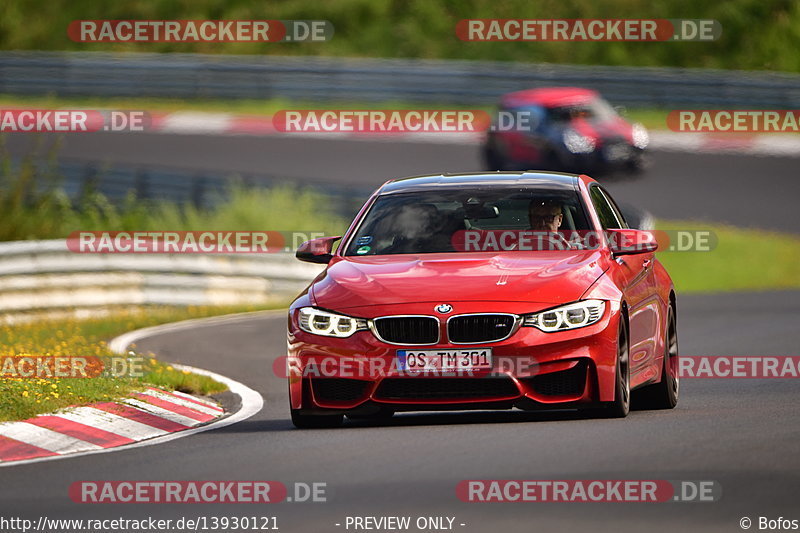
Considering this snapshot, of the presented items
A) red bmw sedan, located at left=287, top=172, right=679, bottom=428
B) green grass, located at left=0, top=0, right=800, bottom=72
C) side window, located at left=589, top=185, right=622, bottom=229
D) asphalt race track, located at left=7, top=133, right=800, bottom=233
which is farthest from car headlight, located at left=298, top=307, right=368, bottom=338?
green grass, located at left=0, top=0, right=800, bottom=72

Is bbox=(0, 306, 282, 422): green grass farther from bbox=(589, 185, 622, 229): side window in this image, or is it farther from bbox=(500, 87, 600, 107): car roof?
bbox=(500, 87, 600, 107): car roof

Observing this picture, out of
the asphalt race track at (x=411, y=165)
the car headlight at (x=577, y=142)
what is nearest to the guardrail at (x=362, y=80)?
the asphalt race track at (x=411, y=165)

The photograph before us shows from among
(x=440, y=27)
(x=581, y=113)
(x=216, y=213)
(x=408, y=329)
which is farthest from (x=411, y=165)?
(x=408, y=329)

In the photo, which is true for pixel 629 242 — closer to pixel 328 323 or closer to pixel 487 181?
pixel 487 181

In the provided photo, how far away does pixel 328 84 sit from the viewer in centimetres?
3888

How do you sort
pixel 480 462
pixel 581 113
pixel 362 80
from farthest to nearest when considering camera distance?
pixel 362 80 → pixel 581 113 → pixel 480 462

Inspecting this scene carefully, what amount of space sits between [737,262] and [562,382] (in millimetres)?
17998

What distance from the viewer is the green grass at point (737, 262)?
86.4 feet

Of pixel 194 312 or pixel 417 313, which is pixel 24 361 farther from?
pixel 194 312

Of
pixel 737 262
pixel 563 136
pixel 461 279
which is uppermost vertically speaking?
pixel 563 136

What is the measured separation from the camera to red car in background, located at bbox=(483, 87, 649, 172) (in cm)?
3055

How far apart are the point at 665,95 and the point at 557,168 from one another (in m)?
6.39

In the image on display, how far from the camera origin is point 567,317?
33.1 ft

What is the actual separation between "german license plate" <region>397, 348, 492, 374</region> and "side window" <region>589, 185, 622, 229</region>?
1.85m
